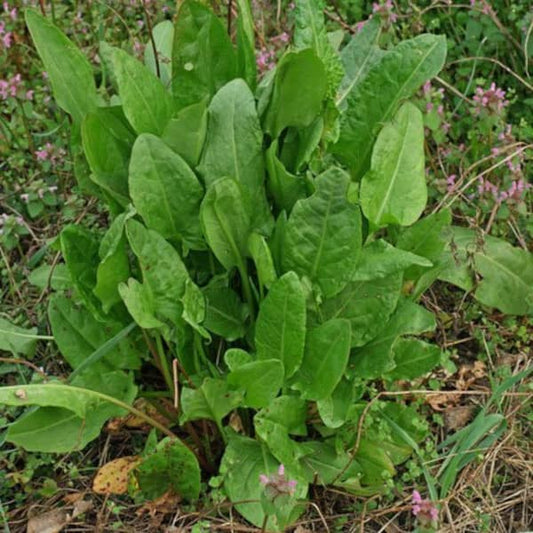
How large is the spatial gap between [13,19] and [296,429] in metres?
1.68

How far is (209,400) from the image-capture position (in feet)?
6.08

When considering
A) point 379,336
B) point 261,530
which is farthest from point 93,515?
point 379,336

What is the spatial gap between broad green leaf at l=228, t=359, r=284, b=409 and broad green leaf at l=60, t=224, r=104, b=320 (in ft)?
1.13

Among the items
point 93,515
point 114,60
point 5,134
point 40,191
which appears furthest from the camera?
point 5,134

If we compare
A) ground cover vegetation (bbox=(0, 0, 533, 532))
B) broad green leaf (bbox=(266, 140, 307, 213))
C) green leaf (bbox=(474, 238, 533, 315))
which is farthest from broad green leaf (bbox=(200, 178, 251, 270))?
green leaf (bbox=(474, 238, 533, 315))

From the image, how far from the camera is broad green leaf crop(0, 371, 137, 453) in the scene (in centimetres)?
186

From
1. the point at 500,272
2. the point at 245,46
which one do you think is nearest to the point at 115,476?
the point at 245,46

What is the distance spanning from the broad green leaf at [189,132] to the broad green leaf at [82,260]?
269 mm

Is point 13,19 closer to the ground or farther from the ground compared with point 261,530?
farther from the ground

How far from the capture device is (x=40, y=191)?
257 centimetres

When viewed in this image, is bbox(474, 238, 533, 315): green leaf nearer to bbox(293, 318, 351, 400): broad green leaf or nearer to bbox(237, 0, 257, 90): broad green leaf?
bbox(293, 318, 351, 400): broad green leaf

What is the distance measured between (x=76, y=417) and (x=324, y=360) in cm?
55

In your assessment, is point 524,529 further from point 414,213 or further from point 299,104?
point 299,104

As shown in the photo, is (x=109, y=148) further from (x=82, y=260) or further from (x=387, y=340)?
(x=387, y=340)
